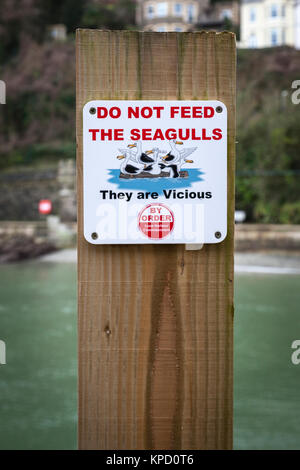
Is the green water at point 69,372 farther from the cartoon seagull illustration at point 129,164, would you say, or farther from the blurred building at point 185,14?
the blurred building at point 185,14

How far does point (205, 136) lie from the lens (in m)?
0.95

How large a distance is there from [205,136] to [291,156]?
14505mm

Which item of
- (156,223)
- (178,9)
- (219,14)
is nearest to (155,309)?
(156,223)

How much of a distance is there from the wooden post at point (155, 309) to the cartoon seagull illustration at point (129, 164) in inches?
2.4

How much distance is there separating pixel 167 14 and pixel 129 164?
34.9m

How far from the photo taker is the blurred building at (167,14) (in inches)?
1325

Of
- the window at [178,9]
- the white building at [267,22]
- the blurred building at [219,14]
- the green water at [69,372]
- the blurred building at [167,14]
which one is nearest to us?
the green water at [69,372]

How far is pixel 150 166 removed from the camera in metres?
0.94

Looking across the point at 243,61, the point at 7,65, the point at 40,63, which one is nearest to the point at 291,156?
the point at 243,61

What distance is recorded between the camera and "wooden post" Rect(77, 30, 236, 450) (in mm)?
946

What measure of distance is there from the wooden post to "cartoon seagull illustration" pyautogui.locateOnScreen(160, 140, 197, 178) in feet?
0.22

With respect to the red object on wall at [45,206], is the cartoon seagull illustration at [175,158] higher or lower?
lower

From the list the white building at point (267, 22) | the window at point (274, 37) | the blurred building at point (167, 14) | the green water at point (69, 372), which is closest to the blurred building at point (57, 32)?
the blurred building at point (167, 14)
